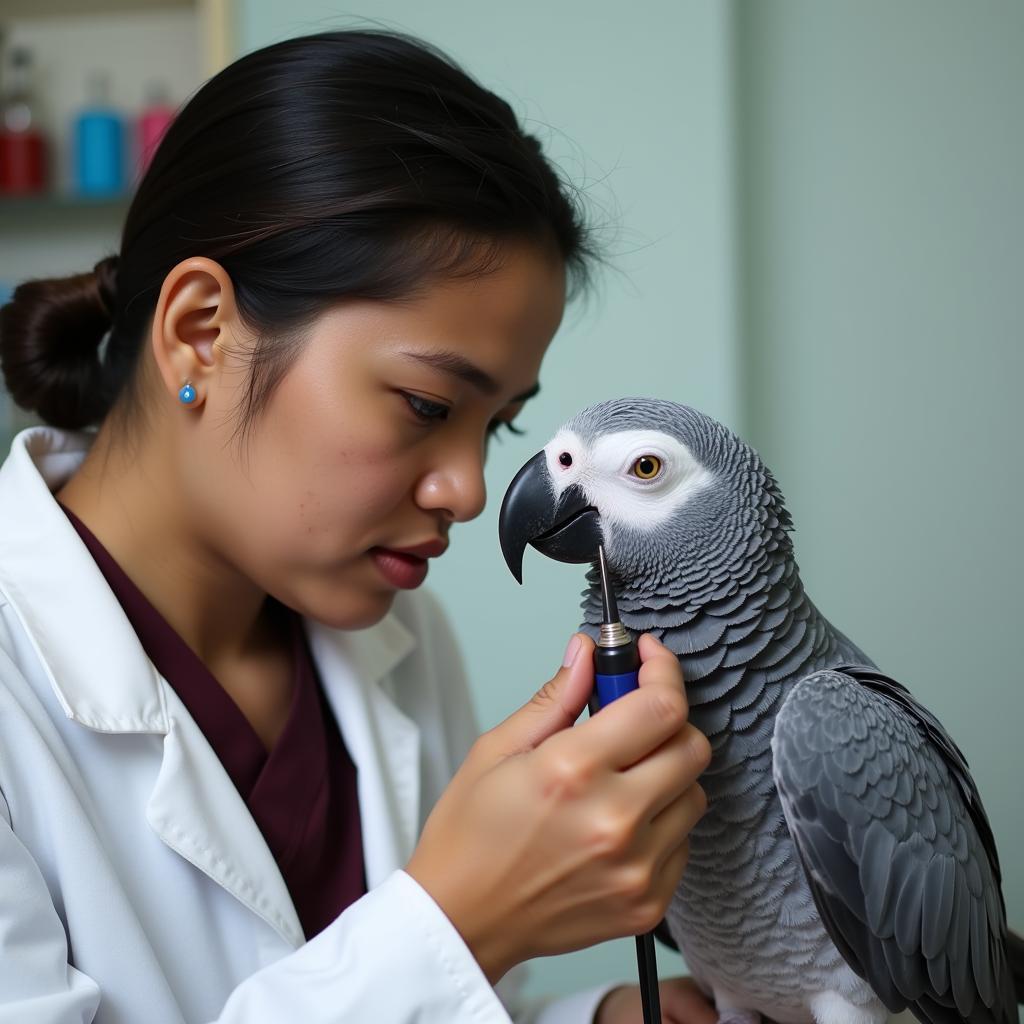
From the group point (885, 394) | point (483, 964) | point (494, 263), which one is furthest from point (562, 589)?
point (483, 964)

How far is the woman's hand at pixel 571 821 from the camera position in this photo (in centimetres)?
52

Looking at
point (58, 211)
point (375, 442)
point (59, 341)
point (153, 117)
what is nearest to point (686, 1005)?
point (375, 442)

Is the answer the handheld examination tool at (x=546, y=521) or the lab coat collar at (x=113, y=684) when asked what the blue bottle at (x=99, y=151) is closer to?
the lab coat collar at (x=113, y=684)

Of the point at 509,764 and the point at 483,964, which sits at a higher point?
the point at 509,764

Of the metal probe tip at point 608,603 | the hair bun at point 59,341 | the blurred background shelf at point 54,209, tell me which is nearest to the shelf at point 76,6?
the blurred background shelf at point 54,209

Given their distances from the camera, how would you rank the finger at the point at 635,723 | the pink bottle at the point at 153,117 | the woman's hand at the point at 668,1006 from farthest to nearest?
1. the pink bottle at the point at 153,117
2. the woman's hand at the point at 668,1006
3. the finger at the point at 635,723

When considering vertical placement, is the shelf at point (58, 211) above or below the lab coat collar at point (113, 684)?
above

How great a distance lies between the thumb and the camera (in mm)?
546

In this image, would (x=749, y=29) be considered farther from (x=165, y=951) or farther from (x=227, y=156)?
(x=165, y=951)

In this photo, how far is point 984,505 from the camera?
145 centimetres

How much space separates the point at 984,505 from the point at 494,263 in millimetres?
1035

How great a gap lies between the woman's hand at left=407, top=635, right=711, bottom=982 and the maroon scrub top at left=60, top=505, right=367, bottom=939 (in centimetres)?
31

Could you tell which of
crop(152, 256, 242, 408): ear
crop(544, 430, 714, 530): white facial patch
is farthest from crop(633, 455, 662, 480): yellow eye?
crop(152, 256, 242, 408): ear

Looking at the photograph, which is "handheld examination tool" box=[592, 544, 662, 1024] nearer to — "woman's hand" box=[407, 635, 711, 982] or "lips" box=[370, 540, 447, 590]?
"woman's hand" box=[407, 635, 711, 982]
